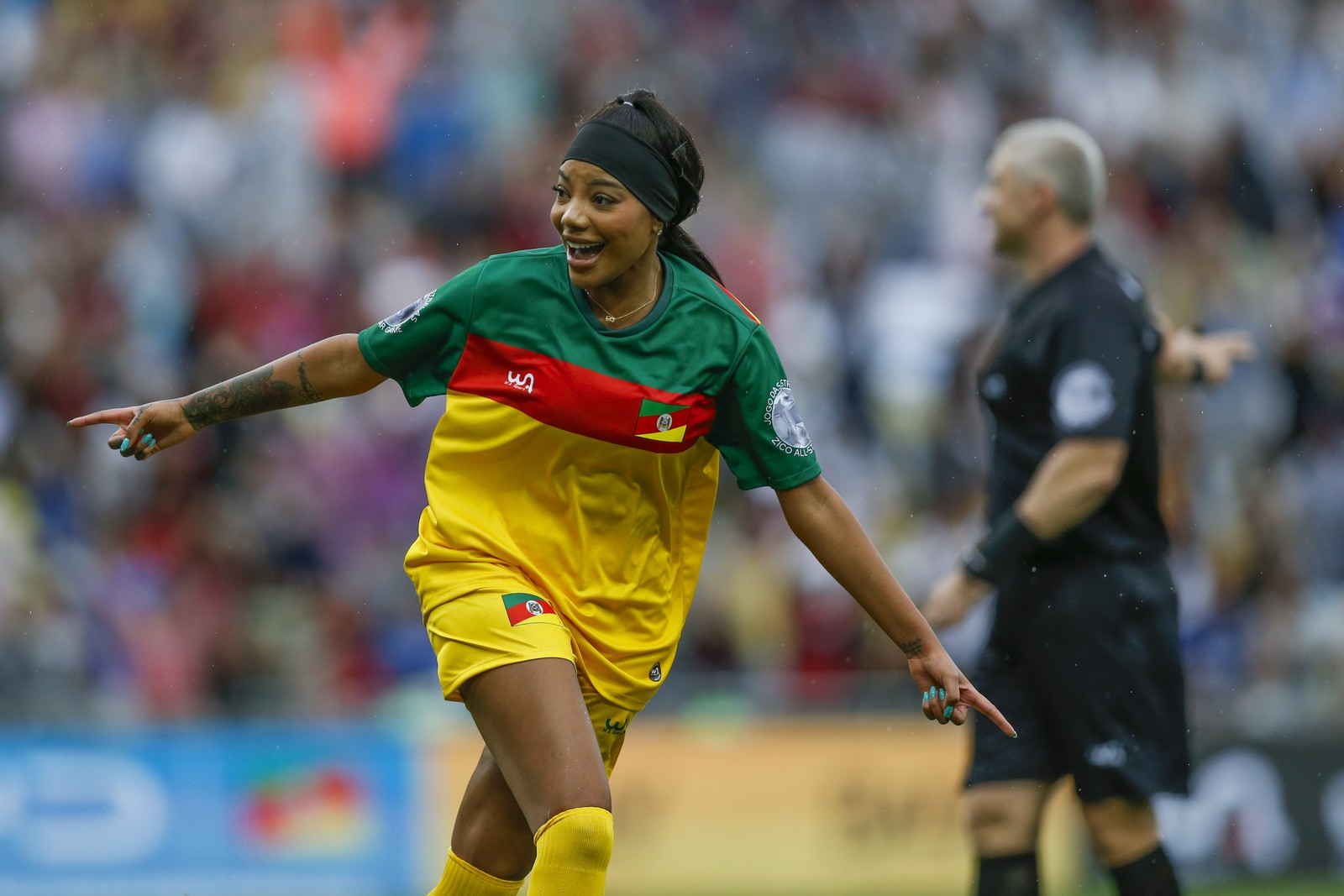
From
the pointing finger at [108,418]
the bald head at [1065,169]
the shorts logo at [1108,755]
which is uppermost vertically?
Answer: the bald head at [1065,169]

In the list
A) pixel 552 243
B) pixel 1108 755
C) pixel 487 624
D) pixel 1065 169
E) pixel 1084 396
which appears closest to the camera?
pixel 487 624

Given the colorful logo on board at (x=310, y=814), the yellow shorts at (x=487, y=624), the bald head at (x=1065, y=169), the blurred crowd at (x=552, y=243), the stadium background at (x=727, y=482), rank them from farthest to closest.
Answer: the blurred crowd at (x=552, y=243), the stadium background at (x=727, y=482), the colorful logo on board at (x=310, y=814), the bald head at (x=1065, y=169), the yellow shorts at (x=487, y=624)

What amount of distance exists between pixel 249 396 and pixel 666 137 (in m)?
1.27

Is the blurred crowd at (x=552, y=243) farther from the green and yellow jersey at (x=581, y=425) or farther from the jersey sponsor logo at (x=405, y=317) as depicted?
the jersey sponsor logo at (x=405, y=317)

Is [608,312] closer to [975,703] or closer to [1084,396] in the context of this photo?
[975,703]

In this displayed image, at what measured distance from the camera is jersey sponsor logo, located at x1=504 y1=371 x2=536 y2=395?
461cm

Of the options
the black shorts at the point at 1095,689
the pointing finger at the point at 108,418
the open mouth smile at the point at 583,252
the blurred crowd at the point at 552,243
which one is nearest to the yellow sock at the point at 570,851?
the open mouth smile at the point at 583,252

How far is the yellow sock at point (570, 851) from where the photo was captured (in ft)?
14.1

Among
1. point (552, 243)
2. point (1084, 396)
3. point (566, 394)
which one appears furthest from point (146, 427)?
point (552, 243)

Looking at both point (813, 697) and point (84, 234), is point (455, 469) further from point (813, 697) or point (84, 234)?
point (84, 234)

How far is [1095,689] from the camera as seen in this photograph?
19.1 feet

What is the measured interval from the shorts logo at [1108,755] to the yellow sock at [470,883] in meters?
1.97

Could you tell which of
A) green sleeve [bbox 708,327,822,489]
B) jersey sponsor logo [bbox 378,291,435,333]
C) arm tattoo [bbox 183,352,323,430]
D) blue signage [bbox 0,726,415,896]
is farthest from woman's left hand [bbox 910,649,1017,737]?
blue signage [bbox 0,726,415,896]

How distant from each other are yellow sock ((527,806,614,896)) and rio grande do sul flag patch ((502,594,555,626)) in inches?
20.4
